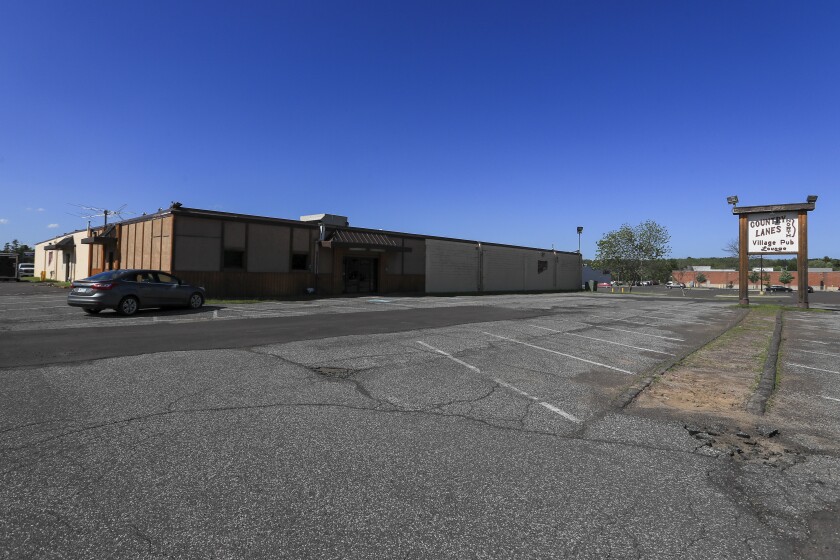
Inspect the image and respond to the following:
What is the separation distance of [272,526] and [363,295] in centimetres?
2656

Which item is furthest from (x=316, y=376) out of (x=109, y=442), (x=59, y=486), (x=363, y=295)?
(x=363, y=295)

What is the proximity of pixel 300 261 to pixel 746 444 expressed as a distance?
81.3 feet

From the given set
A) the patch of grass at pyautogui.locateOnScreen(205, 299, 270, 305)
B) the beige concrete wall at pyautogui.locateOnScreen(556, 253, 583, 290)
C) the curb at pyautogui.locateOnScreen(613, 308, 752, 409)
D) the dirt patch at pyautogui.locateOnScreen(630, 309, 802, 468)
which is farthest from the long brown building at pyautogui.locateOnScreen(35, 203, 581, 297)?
the dirt patch at pyautogui.locateOnScreen(630, 309, 802, 468)

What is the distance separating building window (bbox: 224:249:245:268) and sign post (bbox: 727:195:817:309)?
86.1 feet

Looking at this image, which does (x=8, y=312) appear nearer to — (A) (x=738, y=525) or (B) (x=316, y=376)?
(B) (x=316, y=376)

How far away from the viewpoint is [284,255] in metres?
25.8

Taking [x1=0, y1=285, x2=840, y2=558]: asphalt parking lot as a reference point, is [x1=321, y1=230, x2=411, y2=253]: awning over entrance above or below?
above

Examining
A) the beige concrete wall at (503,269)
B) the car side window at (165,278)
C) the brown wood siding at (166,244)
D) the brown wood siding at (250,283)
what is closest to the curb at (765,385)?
the car side window at (165,278)

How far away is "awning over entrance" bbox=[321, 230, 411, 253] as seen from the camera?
2726 cm

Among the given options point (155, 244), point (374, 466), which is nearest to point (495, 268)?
point (155, 244)

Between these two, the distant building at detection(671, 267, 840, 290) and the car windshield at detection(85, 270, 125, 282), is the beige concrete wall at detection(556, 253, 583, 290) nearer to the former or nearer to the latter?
the car windshield at detection(85, 270, 125, 282)

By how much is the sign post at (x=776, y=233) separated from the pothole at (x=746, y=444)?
22.9 m

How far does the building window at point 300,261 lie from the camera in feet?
86.9

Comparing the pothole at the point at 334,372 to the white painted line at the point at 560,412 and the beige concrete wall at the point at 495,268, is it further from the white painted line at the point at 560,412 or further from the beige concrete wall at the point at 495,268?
the beige concrete wall at the point at 495,268
